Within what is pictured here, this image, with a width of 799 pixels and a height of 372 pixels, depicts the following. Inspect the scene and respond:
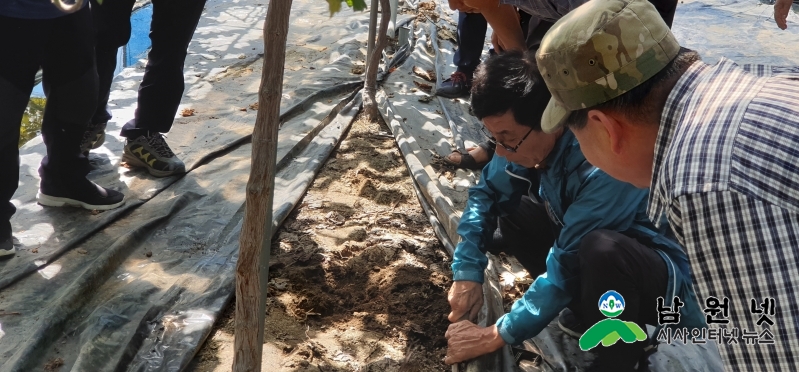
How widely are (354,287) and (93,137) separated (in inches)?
59.3

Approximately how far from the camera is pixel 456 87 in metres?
4.35

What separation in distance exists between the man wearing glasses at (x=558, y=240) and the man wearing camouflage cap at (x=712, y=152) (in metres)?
0.70

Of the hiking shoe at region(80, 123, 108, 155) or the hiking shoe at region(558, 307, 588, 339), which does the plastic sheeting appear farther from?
the hiking shoe at region(558, 307, 588, 339)

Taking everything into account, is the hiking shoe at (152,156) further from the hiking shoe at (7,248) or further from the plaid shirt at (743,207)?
the plaid shirt at (743,207)

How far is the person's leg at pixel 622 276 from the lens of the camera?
1.77 meters

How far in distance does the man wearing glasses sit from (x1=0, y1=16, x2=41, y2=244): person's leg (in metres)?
1.44

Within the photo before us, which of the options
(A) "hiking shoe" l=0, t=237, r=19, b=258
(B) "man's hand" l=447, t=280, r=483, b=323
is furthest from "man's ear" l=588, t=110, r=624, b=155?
(A) "hiking shoe" l=0, t=237, r=19, b=258

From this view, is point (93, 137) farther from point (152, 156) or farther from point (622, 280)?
point (622, 280)

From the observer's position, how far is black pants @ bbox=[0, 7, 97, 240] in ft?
7.36

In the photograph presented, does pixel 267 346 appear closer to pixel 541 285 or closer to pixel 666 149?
pixel 541 285

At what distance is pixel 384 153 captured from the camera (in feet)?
12.0

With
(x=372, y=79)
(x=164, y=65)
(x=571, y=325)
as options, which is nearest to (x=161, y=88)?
(x=164, y=65)
